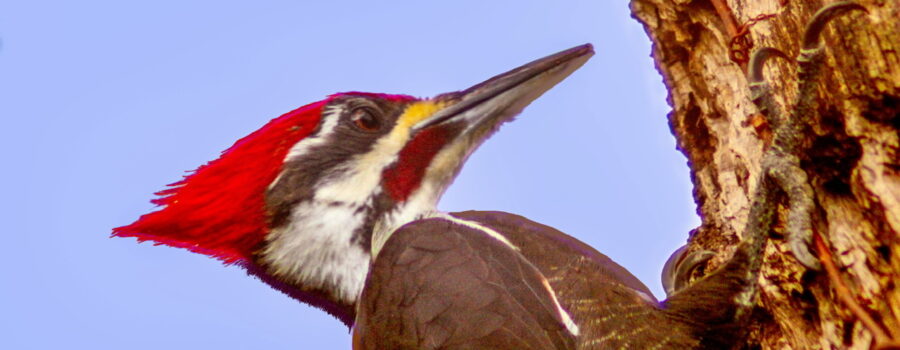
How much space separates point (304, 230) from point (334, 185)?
0.15 meters

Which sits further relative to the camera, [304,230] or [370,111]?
[370,111]

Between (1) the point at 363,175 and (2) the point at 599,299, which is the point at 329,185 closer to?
(1) the point at 363,175

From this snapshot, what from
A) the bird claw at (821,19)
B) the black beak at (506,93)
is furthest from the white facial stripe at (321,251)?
the bird claw at (821,19)

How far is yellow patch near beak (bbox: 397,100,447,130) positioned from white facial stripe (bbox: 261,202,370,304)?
0.33 m

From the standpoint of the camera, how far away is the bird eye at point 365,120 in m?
2.70

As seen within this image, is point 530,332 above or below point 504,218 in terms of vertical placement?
below

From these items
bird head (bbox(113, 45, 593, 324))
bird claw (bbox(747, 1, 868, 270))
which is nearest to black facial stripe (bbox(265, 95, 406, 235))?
bird head (bbox(113, 45, 593, 324))

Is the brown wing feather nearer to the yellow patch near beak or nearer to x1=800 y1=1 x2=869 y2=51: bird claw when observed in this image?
the yellow patch near beak

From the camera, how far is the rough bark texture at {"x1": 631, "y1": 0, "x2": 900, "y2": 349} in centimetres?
164

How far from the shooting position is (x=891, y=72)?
1609 millimetres

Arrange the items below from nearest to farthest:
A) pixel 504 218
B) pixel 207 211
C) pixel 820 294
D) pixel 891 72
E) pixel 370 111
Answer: pixel 891 72
pixel 820 294
pixel 504 218
pixel 207 211
pixel 370 111

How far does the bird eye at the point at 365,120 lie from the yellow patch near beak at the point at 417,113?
0.23 ft

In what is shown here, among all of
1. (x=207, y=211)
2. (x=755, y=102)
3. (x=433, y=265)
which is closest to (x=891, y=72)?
(x=755, y=102)

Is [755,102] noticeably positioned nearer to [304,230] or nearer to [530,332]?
[530,332]
